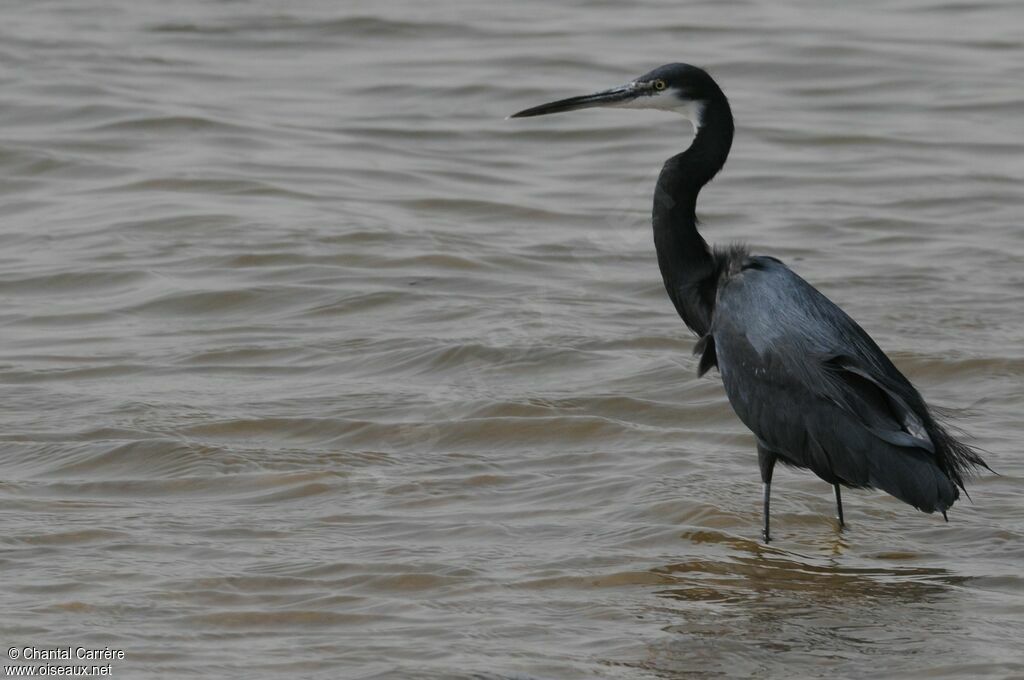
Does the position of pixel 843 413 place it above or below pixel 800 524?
above

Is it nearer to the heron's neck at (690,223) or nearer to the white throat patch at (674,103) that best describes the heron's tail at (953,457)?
the heron's neck at (690,223)

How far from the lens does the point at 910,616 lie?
5633 millimetres

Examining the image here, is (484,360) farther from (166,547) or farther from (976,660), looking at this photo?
(976,660)

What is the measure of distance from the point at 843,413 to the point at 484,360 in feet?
8.11

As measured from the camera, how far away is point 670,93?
7.30m

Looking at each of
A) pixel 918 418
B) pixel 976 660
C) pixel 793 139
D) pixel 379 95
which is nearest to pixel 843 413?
pixel 918 418

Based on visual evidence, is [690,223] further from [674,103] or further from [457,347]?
[457,347]

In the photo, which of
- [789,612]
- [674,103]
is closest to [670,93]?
[674,103]

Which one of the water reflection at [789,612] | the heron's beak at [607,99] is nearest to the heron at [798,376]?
the water reflection at [789,612]

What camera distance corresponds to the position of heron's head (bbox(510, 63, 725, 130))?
7250 mm

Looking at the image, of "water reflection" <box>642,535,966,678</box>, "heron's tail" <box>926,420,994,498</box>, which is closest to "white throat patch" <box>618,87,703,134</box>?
"heron's tail" <box>926,420,994,498</box>

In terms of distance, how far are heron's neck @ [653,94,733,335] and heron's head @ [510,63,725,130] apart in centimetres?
5

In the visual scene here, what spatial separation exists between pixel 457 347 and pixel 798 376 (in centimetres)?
247

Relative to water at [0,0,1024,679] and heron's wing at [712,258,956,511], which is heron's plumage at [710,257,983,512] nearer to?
heron's wing at [712,258,956,511]
